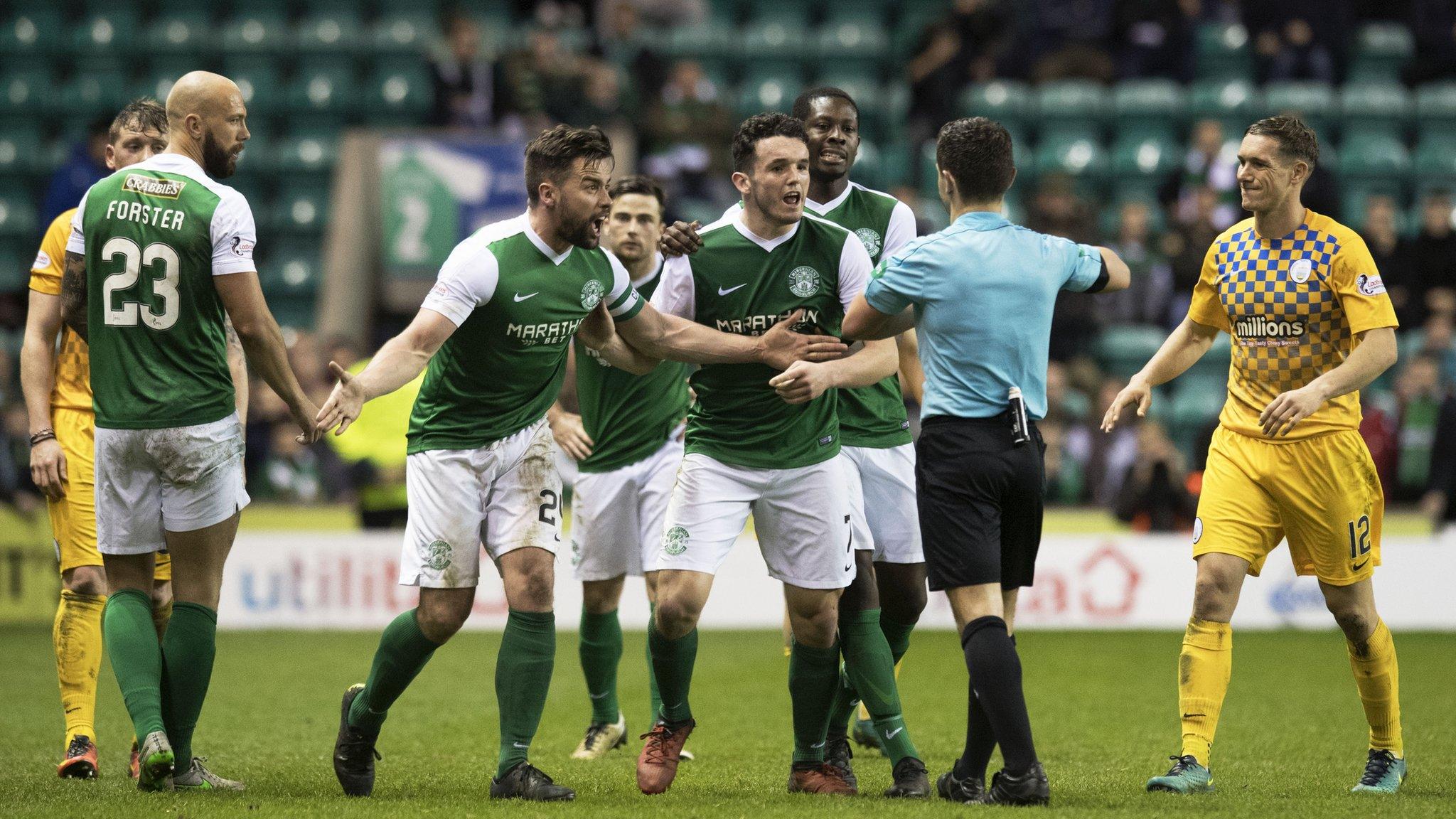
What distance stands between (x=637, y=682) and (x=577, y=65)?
27.0 feet

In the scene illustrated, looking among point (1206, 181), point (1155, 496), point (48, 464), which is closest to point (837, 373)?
point (48, 464)

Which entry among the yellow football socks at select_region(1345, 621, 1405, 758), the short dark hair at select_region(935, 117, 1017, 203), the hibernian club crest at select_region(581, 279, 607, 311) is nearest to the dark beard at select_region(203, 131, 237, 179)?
the hibernian club crest at select_region(581, 279, 607, 311)

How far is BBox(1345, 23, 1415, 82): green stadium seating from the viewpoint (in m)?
17.5

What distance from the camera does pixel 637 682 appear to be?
32.0 ft

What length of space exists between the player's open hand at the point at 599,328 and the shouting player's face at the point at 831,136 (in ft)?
4.31

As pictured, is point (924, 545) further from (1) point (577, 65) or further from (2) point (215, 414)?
(1) point (577, 65)

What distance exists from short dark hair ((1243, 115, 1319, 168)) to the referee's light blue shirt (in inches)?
41.4

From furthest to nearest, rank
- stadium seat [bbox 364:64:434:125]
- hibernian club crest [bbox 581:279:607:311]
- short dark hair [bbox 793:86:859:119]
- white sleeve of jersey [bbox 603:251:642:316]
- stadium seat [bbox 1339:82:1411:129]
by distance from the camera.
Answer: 1. stadium seat [bbox 364:64:434:125]
2. stadium seat [bbox 1339:82:1411:129]
3. short dark hair [bbox 793:86:859:119]
4. white sleeve of jersey [bbox 603:251:642:316]
5. hibernian club crest [bbox 581:279:607:311]

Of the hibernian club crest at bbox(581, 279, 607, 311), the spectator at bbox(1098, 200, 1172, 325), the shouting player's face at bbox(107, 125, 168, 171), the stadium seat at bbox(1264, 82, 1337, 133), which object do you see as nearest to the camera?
the hibernian club crest at bbox(581, 279, 607, 311)

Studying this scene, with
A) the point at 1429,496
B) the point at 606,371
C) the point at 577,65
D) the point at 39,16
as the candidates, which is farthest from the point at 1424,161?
the point at 39,16

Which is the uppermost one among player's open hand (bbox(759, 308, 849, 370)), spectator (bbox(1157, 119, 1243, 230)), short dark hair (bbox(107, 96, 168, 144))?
spectator (bbox(1157, 119, 1243, 230))

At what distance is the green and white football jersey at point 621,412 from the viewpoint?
7.53 m

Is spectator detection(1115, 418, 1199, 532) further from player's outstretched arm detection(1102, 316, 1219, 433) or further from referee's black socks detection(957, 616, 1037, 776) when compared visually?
referee's black socks detection(957, 616, 1037, 776)

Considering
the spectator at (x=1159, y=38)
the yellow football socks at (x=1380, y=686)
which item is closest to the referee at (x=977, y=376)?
the yellow football socks at (x=1380, y=686)
